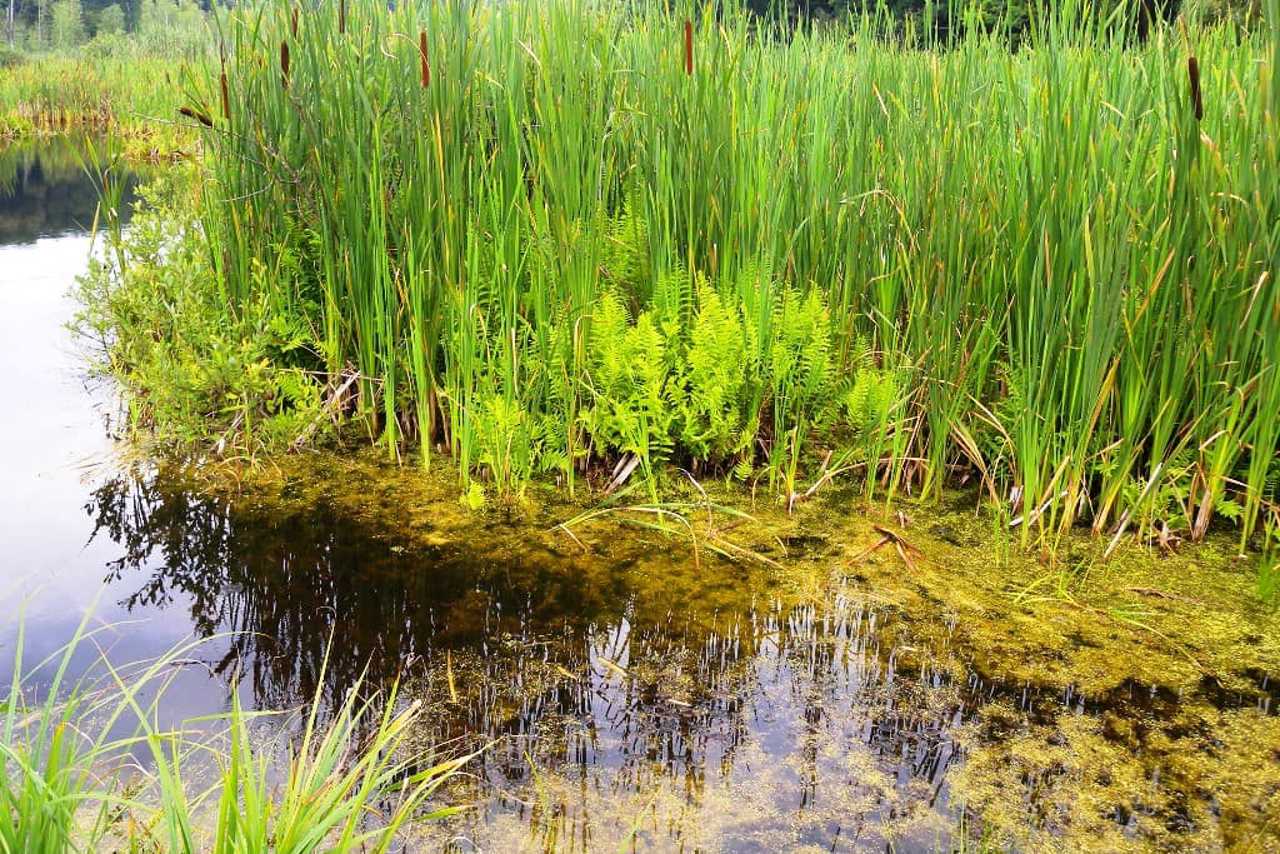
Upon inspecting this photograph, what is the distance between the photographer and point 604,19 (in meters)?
3.04

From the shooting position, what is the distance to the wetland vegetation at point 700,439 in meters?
1.67

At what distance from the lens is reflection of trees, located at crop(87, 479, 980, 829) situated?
173cm

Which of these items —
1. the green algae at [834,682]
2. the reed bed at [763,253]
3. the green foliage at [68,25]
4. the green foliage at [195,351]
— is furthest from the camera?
the green foliage at [68,25]

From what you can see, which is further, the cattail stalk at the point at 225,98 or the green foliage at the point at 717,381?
the cattail stalk at the point at 225,98

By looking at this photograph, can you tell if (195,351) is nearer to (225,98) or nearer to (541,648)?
(225,98)

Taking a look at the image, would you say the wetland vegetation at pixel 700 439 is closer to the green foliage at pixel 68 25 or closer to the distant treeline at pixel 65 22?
the distant treeline at pixel 65 22

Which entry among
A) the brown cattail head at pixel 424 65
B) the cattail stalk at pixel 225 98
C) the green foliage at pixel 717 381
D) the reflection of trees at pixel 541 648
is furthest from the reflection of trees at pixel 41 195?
the green foliage at pixel 717 381

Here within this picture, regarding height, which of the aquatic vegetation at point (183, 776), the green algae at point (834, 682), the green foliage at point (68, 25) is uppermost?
the green foliage at point (68, 25)

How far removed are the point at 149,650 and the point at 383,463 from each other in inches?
40.7

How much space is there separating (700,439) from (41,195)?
804 centimetres

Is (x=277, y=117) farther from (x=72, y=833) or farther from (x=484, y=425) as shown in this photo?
(x=72, y=833)

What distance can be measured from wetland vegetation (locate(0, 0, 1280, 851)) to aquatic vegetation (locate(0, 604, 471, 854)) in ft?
0.06

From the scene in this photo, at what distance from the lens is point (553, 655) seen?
201 cm

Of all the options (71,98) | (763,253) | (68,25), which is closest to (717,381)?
(763,253)
